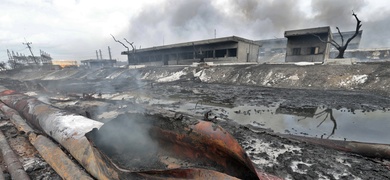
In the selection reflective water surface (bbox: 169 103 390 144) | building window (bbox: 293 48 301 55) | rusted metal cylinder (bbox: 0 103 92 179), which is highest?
building window (bbox: 293 48 301 55)

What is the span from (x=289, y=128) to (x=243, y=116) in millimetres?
1571

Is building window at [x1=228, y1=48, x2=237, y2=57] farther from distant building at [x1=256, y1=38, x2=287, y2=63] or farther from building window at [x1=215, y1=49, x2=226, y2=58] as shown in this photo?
distant building at [x1=256, y1=38, x2=287, y2=63]

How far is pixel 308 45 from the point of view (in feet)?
61.4

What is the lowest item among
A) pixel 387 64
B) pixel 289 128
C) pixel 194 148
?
pixel 289 128

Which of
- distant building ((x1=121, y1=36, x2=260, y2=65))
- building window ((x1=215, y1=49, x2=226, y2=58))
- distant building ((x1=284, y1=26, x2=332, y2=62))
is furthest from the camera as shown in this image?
building window ((x1=215, y1=49, x2=226, y2=58))

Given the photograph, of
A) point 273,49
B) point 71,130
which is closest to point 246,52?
point 273,49

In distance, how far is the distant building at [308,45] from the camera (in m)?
17.6

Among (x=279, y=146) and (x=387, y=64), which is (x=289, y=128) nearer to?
(x=279, y=146)

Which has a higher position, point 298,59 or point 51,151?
point 298,59

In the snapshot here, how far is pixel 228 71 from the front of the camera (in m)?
17.2

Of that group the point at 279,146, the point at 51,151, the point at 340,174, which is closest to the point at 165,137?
the point at 51,151

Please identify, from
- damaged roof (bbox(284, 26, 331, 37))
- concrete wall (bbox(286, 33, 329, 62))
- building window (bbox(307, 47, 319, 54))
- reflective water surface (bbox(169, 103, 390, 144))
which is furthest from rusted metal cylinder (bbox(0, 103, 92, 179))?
building window (bbox(307, 47, 319, 54))

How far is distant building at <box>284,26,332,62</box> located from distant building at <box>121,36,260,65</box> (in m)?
5.21

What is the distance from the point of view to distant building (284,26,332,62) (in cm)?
1762
